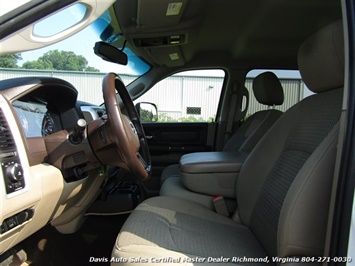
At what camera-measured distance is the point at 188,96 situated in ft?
9.83

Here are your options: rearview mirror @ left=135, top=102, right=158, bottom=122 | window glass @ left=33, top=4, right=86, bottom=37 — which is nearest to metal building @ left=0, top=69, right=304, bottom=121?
rearview mirror @ left=135, top=102, right=158, bottom=122

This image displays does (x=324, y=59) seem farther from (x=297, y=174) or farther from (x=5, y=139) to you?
(x=5, y=139)

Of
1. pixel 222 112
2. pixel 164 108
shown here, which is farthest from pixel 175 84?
pixel 222 112

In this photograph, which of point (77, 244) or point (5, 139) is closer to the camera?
point (5, 139)

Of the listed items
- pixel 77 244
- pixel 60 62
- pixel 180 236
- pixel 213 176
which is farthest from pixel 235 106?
pixel 180 236

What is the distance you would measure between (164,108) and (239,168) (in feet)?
4.61

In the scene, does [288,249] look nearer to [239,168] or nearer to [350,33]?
[350,33]

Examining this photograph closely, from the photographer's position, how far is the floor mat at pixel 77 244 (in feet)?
5.21

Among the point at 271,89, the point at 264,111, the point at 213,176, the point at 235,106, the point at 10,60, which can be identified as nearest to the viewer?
the point at 10,60

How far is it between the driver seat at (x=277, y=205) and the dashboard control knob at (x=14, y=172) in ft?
1.27

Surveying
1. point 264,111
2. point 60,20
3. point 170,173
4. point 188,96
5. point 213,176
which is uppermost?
point 60,20

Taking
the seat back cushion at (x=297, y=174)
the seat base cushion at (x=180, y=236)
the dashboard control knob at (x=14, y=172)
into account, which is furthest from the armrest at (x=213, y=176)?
the dashboard control knob at (x=14, y=172)

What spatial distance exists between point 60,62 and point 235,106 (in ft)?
5.98

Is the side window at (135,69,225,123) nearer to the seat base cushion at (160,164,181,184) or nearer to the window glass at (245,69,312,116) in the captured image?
the window glass at (245,69,312,116)
